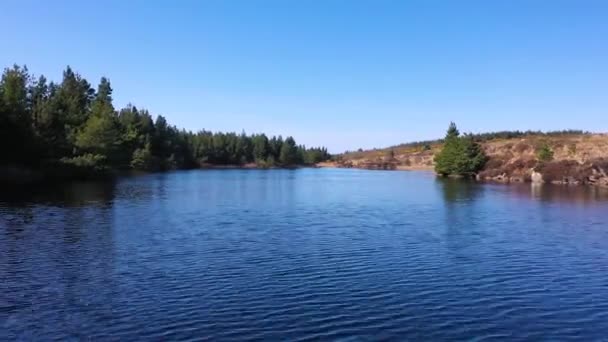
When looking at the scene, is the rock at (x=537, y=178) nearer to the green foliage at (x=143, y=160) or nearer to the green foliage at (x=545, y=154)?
the green foliage at (x=545, y=154)

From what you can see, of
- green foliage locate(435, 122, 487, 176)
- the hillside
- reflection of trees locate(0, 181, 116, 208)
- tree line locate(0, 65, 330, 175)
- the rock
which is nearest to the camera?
reflection of trees locate(0, 181, 116, 208)

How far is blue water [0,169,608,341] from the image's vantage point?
17.0m

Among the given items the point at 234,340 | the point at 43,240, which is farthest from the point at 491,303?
the point at 43,240

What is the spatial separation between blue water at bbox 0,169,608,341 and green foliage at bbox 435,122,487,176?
86.3 m

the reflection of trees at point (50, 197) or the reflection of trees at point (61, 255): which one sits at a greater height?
the reflection of trees at point (50, 197)

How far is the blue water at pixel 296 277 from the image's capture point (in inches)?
670

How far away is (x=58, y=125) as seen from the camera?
10062 centimetres

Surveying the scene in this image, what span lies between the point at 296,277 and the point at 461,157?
4540 inches

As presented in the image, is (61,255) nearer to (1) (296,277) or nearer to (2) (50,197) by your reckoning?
(1) (296,277)

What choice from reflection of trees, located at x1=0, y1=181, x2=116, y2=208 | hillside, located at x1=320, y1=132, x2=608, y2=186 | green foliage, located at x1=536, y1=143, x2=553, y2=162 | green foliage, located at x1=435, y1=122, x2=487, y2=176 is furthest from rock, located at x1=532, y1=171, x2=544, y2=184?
reflection of trees, located at x1=0, y1=181, x2=116, y2=208

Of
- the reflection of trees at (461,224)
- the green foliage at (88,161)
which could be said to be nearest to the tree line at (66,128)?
the green foliage at (88,161)

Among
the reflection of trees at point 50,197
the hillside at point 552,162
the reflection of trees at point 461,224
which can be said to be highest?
the hillside at point 552,162

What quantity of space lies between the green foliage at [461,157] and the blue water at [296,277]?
283 feet

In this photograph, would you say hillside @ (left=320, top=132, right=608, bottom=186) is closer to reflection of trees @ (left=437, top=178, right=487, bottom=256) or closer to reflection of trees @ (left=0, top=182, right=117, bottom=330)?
reflection of trees @ (left=437, top=178, right=487, bottom=256)
